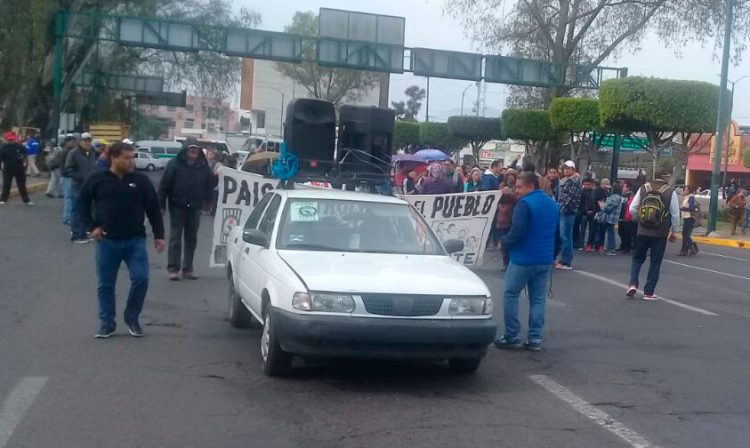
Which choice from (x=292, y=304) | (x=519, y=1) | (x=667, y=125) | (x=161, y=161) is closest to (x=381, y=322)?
(x=292, y=304)

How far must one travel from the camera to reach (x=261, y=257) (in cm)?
870

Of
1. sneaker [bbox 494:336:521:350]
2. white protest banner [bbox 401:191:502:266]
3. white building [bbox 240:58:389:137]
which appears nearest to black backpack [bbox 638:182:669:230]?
white protest banner [bbox 401:191:502:266]

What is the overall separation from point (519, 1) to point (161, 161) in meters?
29.0

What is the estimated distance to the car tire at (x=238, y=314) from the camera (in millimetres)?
9898

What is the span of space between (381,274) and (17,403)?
2.80 meters

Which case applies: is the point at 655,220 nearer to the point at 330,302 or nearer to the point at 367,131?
the point at 330,302

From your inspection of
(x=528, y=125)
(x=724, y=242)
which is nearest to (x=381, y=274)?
(x=724, y=242)

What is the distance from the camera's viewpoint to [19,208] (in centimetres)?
2339

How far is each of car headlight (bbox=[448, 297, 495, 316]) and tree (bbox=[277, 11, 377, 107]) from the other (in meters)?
64.7

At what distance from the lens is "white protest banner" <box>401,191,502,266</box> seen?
15078 mm

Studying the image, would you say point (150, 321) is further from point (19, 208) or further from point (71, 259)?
point (19, 208)

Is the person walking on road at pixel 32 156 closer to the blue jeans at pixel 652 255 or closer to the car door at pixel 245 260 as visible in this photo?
the blue jeans at pixel 652 255

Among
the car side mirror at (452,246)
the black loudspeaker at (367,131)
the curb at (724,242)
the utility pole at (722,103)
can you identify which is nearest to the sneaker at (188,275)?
the car side mirror at (452,246)

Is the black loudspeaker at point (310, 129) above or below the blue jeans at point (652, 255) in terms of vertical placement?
above
